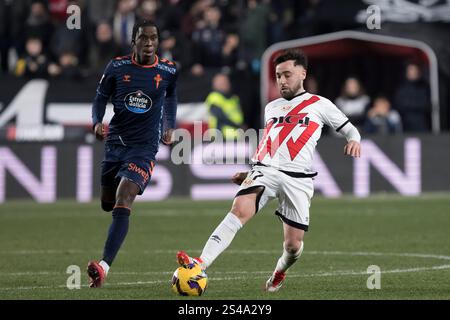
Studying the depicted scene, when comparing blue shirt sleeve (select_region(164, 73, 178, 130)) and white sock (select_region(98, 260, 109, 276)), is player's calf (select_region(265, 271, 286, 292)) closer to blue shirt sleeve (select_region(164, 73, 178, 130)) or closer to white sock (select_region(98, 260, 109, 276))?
white sock (select_region(98, 260, 109, 276))

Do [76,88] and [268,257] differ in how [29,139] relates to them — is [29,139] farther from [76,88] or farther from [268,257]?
[268,257]

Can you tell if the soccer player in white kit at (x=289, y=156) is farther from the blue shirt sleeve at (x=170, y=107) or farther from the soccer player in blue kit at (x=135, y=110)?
the blue shirt sleeve at (x=170, y=107)

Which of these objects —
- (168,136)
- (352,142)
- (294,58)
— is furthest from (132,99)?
(352,142)

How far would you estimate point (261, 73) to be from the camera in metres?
22.3

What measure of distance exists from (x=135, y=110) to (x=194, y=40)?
12.6 metres

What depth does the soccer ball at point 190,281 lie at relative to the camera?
8.47 metres

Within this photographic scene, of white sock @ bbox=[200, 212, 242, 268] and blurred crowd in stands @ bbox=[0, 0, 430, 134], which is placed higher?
blurred crowd in stands @ bbox=[0, 0, 430, 134]

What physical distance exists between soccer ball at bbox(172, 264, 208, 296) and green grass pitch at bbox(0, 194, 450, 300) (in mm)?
108

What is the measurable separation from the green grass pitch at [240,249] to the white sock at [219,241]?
0.93 ft

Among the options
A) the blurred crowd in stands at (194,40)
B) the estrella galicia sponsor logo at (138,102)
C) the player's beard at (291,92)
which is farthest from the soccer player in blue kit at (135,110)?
the blurred crowd in stands at (194,40)

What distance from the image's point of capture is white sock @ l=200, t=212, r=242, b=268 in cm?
859

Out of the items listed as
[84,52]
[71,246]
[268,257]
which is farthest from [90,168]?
[268,257]

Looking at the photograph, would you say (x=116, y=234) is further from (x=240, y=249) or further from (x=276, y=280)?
(x=240, y=249)

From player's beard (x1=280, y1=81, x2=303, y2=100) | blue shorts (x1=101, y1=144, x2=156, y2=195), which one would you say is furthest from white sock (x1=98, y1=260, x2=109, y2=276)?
player's beard (x1=280, y1=81, x2=303, y2=100)
